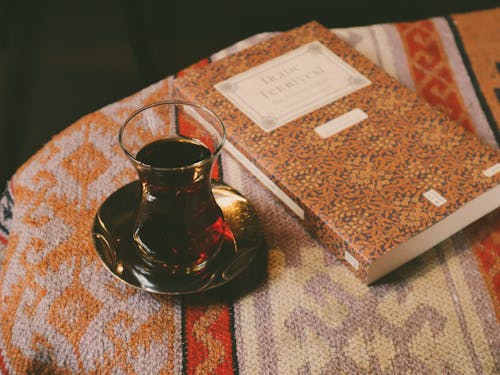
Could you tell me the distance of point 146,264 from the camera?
0.48 meters

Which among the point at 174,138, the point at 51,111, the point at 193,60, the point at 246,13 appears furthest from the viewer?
the point at 246,13

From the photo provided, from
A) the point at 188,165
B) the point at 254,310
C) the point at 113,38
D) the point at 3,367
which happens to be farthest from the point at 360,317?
the point at 113,38

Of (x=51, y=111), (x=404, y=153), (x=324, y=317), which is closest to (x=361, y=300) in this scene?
(x=324, y=317)

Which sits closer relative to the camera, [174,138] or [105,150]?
[174,138]

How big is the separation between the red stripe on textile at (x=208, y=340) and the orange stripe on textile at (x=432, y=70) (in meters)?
0.36

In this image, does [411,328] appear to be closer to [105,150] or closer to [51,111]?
[105,150]

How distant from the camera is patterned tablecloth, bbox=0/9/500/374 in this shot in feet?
1.53

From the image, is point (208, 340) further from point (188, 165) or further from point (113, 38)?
point (113, 38)

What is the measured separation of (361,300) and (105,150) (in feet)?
1.03

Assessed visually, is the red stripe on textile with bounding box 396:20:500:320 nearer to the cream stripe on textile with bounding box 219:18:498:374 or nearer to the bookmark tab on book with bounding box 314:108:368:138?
the cream stripe on textile with bounding box 219:18:498:374

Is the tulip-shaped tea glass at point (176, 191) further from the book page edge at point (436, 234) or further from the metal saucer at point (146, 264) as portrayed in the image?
the book page edge at point (436, 234)

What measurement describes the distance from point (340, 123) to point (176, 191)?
0.69 feet

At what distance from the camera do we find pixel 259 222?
52 cm

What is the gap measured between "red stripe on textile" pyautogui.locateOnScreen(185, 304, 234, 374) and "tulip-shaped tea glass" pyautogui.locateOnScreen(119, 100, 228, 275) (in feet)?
0.13
